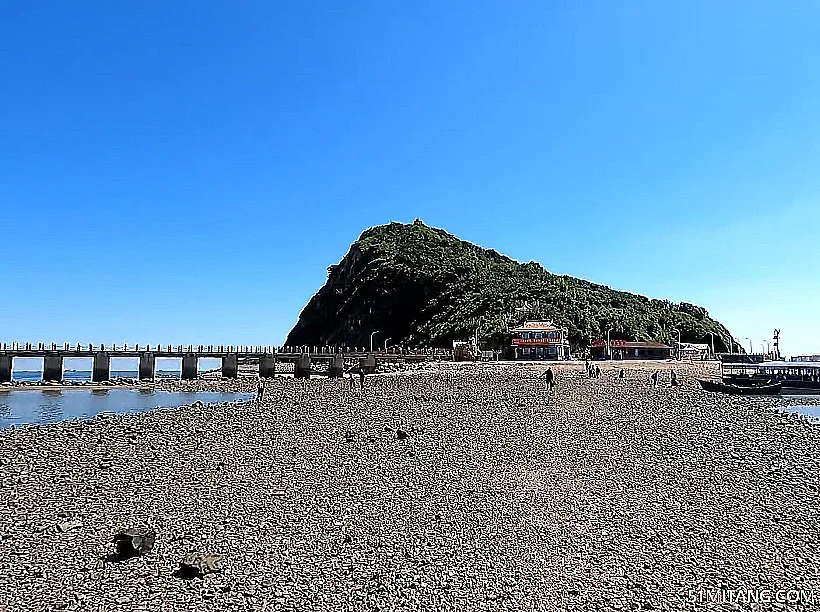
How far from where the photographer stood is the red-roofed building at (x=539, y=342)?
7231cm

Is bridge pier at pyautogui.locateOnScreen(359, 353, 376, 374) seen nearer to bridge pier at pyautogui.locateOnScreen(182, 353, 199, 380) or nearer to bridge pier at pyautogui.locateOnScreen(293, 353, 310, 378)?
bridge pier at pyautogui.locateOnScreen(293, 353, 310, 378)

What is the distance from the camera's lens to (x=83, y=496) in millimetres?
9023

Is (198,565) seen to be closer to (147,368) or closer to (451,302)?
(147,368)

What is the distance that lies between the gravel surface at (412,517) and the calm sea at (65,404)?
8.91m

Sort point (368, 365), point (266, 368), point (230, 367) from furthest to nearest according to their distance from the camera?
1. point (230, 367)
2. point (368, 365)
3. point (266, 368)

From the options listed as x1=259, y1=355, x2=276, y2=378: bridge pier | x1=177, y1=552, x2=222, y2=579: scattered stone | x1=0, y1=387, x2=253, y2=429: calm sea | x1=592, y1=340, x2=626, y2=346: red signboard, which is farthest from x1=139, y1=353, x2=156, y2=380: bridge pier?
x1=592, y1=340, x2=626, y2=346: red signboard

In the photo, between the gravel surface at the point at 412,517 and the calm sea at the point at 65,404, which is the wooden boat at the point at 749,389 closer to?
the gravel surface at the point at 412,517

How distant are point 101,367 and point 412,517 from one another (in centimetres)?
4936

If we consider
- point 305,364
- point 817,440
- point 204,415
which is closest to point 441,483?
point 817,440

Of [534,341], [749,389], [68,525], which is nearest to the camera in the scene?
[68,525]

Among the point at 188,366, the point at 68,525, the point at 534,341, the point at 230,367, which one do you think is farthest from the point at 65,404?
the point at 534,341

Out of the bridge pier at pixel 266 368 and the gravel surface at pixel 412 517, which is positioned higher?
the bridge pier at pixel 266 368

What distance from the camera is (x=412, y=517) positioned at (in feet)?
26.3

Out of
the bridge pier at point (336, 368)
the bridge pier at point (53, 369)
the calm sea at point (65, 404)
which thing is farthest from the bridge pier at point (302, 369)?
the bridge pier at point (53, 369)
